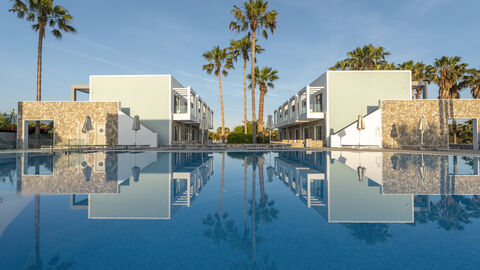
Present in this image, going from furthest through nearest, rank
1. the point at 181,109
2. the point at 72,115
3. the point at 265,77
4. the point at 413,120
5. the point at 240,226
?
the point at 265,77 < the point at 181,109 < the point at 72,115 < the point at 413,120 < the point at 240,226

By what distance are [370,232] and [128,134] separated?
69.3ft

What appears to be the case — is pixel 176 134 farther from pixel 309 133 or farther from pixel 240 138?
pixel 309 133

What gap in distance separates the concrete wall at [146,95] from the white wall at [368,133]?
1644 cm

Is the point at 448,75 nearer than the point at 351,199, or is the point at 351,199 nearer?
the point at 351,199

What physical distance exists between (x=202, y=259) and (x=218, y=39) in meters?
27.9

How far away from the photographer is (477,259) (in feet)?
7.22

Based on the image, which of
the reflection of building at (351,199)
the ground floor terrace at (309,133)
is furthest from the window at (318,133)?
the reflection of building at (351,199)

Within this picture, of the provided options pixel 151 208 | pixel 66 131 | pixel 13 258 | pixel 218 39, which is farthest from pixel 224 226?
pixel 218 39

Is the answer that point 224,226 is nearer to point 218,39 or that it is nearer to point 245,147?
point 245,147

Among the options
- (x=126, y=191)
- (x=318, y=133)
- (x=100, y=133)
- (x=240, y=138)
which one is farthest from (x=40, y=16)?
(x=318, y=133)

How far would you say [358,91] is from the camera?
73.1ft

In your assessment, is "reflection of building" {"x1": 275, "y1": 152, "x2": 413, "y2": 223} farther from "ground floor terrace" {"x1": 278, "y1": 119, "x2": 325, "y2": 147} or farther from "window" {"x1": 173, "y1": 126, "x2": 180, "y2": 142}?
"window" {"x1": 173, "y1": 126, "x2": 180, "y2": 142}

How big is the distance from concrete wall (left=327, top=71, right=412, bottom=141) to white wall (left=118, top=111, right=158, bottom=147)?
663 inches

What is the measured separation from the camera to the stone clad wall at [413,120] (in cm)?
2006
